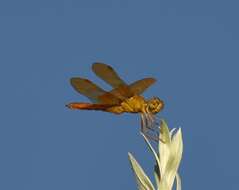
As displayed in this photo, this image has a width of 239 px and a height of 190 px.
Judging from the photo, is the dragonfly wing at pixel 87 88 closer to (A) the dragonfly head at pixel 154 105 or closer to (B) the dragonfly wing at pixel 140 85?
(B) the dragonfly wing at pixel 140 85

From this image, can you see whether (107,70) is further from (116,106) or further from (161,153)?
(161,153)

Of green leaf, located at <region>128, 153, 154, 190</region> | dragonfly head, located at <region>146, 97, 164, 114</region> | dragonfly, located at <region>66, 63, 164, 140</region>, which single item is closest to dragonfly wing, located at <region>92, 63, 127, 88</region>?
dragonfly, located at <region>66, 63, 164, 140</region>

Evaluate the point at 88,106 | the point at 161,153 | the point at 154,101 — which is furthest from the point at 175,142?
the point at 88,106

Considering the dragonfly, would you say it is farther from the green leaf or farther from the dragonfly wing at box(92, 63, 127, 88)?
the green leaf

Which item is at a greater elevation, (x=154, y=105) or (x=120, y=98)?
(x=120, y=98)

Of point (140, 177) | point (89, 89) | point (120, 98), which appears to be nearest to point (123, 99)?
point (120, 98)

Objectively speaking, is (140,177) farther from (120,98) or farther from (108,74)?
(108,74)

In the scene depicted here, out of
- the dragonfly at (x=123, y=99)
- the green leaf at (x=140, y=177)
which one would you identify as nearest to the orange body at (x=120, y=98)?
the dragonfly at (x=123, y=99)

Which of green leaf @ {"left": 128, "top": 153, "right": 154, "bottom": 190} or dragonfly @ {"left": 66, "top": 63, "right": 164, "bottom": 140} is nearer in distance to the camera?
green leaf @ {"left": 128, "top": 153, "right": 154, "bottom": 190}
